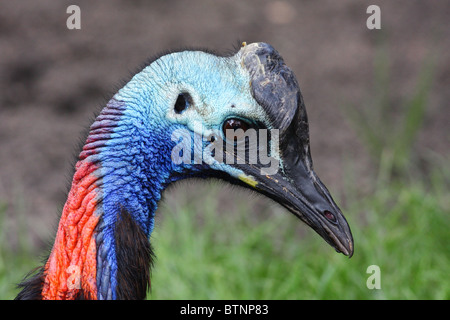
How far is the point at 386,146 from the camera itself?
4.70 m

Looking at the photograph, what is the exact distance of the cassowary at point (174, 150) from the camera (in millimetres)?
2193

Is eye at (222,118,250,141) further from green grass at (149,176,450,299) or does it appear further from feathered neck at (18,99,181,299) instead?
green grass at (149,176,450,299)

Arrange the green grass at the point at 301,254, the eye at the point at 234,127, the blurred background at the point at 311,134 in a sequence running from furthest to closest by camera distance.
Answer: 1. the blurred background at the point at 311,134
2. the green grass at the point at 301,254
3. the eye at the point at 234,127

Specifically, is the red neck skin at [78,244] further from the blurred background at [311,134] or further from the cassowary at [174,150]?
the blurred background at [311,134]

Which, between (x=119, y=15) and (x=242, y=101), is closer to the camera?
(x=242, y=101)

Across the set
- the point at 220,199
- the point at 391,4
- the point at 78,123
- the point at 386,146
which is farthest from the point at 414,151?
the point at 78,123

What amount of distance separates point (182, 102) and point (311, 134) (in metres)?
2.99

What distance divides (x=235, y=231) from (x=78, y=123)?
1639 millimetres

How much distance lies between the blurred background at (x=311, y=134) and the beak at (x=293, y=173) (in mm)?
554

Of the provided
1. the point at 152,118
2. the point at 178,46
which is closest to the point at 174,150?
the point at 152,118

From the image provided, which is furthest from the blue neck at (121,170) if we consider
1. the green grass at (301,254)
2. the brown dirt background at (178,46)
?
the brown dirt background at (178,46)

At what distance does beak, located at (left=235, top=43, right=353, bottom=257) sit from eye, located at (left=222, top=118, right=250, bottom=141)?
0.10 metres

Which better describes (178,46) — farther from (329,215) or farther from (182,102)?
(329,215)
